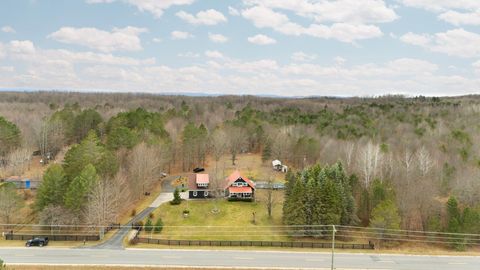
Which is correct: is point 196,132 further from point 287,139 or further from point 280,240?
point 280,240

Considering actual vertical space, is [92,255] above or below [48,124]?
below

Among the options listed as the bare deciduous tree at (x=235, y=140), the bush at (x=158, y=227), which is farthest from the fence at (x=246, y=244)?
the bare deciduous tree at (x=235, y=140)

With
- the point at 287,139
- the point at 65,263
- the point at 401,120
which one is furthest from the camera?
the point at 401,120

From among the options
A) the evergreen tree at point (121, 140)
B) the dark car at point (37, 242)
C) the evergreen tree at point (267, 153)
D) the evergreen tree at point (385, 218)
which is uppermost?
the evergreen tree at point (121, 140)

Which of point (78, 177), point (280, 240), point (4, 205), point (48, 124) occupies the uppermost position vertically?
point (48, 124)

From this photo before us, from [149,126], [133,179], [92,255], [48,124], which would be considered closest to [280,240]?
[92,255]

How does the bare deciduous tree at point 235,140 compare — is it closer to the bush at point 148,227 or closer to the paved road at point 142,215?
the paved road at point 142,215

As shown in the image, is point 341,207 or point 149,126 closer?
point 341,207
